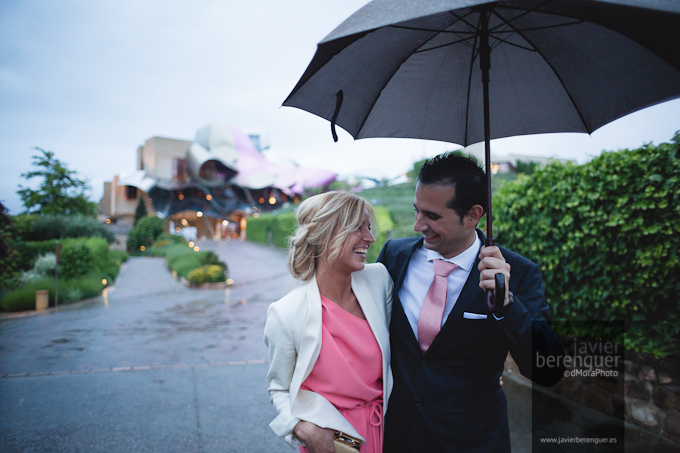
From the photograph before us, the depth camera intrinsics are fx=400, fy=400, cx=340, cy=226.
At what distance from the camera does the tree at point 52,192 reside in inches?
840

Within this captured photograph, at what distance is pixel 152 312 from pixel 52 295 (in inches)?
141

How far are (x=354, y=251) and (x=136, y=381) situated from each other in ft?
14.9

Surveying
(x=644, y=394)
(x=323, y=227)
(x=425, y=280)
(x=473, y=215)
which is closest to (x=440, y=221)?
(x=473, y=215)

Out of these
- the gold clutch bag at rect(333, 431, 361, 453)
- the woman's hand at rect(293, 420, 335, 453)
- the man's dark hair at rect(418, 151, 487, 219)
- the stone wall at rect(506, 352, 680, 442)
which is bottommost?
the stone wall at rect(506, 352, 680, 442)

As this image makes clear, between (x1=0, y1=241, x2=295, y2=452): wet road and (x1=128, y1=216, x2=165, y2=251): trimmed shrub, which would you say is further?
(x1=128, y1=216, x2=165, y2=251): trimmed shrub

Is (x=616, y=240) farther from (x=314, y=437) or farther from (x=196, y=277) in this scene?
(x=196, y=277)

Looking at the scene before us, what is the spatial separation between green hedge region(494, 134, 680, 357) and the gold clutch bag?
280cm

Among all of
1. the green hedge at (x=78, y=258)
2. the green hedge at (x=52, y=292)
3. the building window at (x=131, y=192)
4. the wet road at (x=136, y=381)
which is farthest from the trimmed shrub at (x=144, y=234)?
the wet road at (x=136, y=381)

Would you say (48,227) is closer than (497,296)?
No

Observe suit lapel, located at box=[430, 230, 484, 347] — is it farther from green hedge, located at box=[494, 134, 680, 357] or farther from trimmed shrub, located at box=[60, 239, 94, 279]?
trimmed shrub, located at box=[60, 239, 94, 279]

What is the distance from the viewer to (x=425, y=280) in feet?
6.47

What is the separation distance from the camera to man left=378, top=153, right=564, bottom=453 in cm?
169

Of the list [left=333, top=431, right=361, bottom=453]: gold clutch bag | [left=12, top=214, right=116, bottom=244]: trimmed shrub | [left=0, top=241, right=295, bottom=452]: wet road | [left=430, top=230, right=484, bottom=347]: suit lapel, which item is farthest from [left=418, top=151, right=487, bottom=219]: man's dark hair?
[left=12, top=214, right=116, bottom=244]: trimmed shrub

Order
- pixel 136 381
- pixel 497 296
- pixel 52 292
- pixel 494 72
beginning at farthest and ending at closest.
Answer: pixel 52 292, pixel 136 381, pixel 494 72, pixel 497 296
